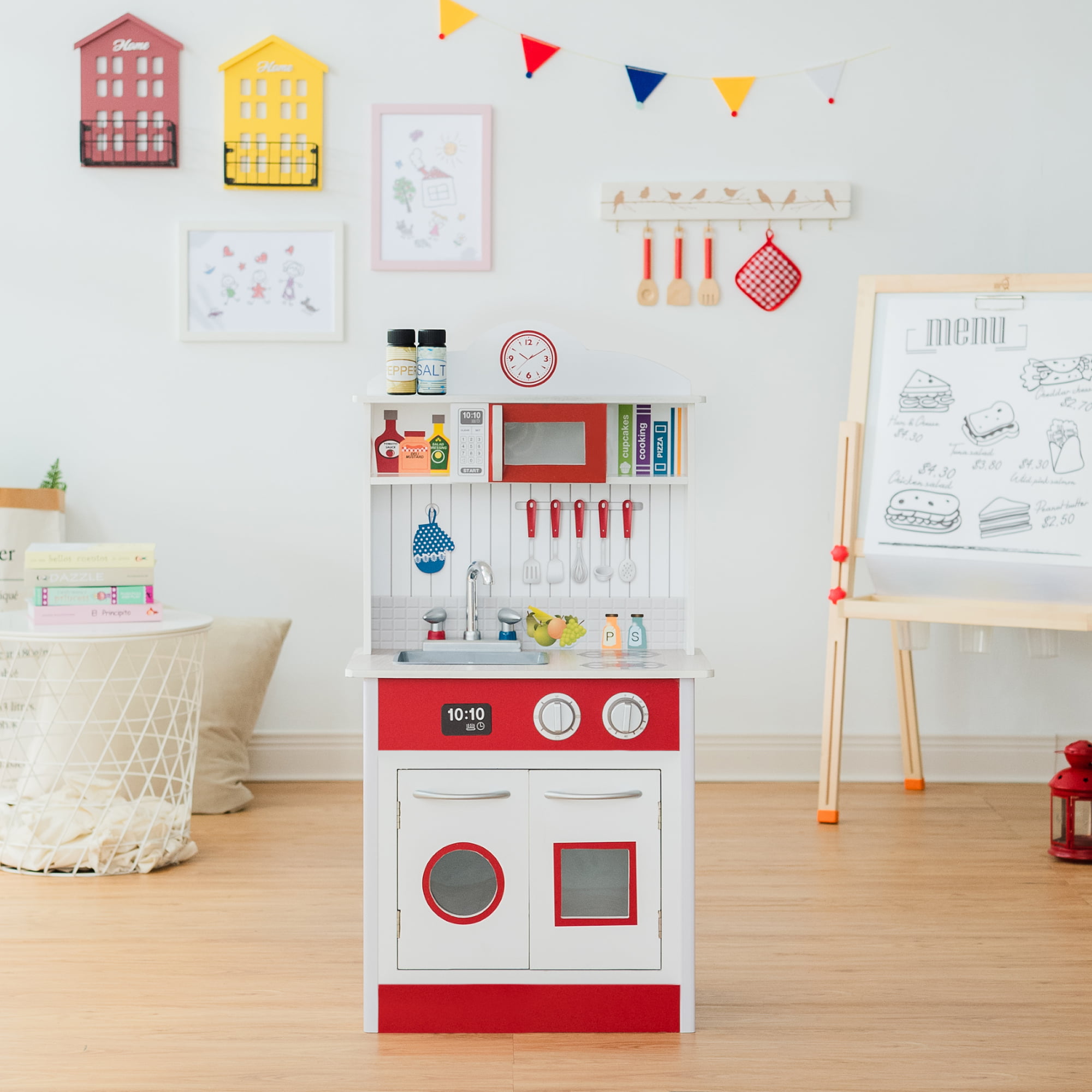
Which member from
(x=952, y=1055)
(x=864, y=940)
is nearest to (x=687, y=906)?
(x=952, y=1055)

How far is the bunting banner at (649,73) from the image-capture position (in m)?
3.52

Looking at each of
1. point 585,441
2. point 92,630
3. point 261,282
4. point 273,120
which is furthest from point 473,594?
point 273,120

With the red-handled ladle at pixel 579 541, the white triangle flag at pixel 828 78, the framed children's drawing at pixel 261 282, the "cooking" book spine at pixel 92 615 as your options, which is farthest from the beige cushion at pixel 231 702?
the white triangle flag at pixel 828 78

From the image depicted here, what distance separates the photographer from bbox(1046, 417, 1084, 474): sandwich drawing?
3008mm

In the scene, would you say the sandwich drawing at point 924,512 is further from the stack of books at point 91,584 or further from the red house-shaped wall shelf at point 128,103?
the red house-shaped wall shelf at point 128,103

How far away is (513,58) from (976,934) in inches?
111

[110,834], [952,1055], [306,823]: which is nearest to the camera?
[952,1055]

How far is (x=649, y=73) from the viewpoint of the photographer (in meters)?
3.53

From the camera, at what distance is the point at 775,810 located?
11.0 feet

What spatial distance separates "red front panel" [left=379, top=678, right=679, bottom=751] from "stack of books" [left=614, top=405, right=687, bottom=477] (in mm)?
520

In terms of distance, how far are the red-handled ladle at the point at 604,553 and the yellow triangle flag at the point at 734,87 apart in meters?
1.88

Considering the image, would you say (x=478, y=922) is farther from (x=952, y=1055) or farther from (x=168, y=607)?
(x=168, y=607)

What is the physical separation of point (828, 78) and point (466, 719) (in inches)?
103

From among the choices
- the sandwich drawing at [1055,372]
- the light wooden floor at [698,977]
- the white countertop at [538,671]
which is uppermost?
the sandwich drawing at [1055,372]
